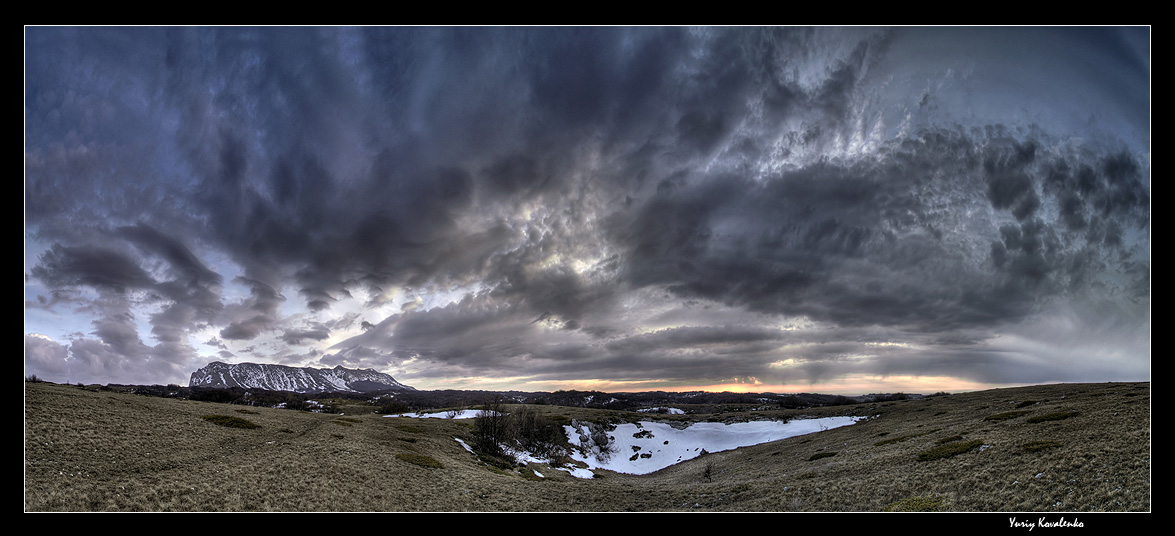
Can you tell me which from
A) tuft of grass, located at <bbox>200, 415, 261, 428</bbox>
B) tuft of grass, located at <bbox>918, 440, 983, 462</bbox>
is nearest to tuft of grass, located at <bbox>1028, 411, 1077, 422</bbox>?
tuft of grass, located at <bbox>918, 440, 983, 462</bbox>

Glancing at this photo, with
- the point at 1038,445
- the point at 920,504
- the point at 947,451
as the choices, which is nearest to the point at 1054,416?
the point at 947,451

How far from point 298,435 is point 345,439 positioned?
18.8 feet

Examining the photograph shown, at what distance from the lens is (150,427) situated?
26609mm

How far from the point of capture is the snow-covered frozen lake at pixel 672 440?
2479 inches

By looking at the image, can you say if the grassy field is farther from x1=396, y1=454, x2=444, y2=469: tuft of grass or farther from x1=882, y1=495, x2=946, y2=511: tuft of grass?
x1=396, y1=454, x2=444, y2=469: tuft of grass

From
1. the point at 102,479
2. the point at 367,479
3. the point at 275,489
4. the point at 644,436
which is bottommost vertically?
the point at 644,436

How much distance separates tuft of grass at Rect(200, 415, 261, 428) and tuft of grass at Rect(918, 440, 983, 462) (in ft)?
183

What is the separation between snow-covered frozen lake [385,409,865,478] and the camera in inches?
2479

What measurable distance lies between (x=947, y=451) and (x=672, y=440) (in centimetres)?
5802

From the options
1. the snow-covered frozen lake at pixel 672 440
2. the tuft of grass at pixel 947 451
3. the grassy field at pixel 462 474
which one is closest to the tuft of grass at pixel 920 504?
the grassy field at pixel 462 474

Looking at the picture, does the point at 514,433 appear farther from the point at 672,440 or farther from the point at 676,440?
the point at 676,440

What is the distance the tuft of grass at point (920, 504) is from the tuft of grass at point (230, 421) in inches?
1987
